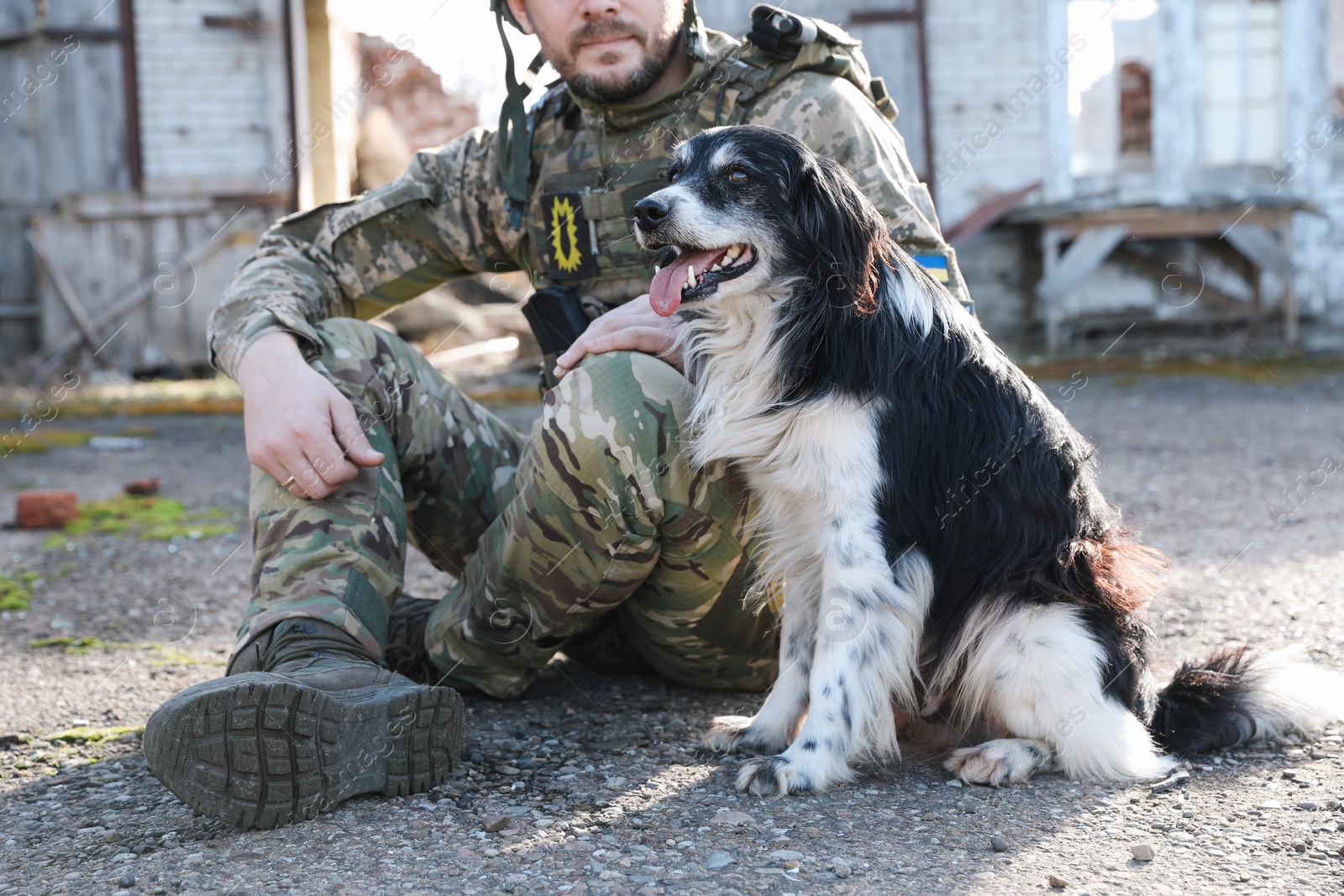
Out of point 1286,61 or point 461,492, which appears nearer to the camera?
point 461,492

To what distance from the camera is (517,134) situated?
3.07 meters

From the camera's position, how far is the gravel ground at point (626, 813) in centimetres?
193

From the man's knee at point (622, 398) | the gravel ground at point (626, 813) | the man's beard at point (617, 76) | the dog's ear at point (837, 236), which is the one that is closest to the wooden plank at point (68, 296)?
the gravel ground at point (626, 813)

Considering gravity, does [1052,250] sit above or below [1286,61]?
below

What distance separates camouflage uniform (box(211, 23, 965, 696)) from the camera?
8.07 feet

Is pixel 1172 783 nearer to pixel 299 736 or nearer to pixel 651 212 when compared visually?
pixel 651 212

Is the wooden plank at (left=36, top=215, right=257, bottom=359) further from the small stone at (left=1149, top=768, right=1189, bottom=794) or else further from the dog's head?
the small stone at (left=1149, top=768, right=1189, bottom=794)

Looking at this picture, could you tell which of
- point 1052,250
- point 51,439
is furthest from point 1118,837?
point 1052,250

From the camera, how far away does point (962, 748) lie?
96.4 inches

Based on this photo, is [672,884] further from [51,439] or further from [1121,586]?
[51,439]

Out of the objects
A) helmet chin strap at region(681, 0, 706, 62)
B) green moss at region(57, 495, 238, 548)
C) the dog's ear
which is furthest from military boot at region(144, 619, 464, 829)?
green moss at region(57, 495, 238, 548)

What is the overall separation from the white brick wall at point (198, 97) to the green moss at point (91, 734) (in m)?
8.54

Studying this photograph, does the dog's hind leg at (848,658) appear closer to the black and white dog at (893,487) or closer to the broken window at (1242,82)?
the black and white dog at (893,487)

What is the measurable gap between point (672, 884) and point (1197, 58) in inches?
429
